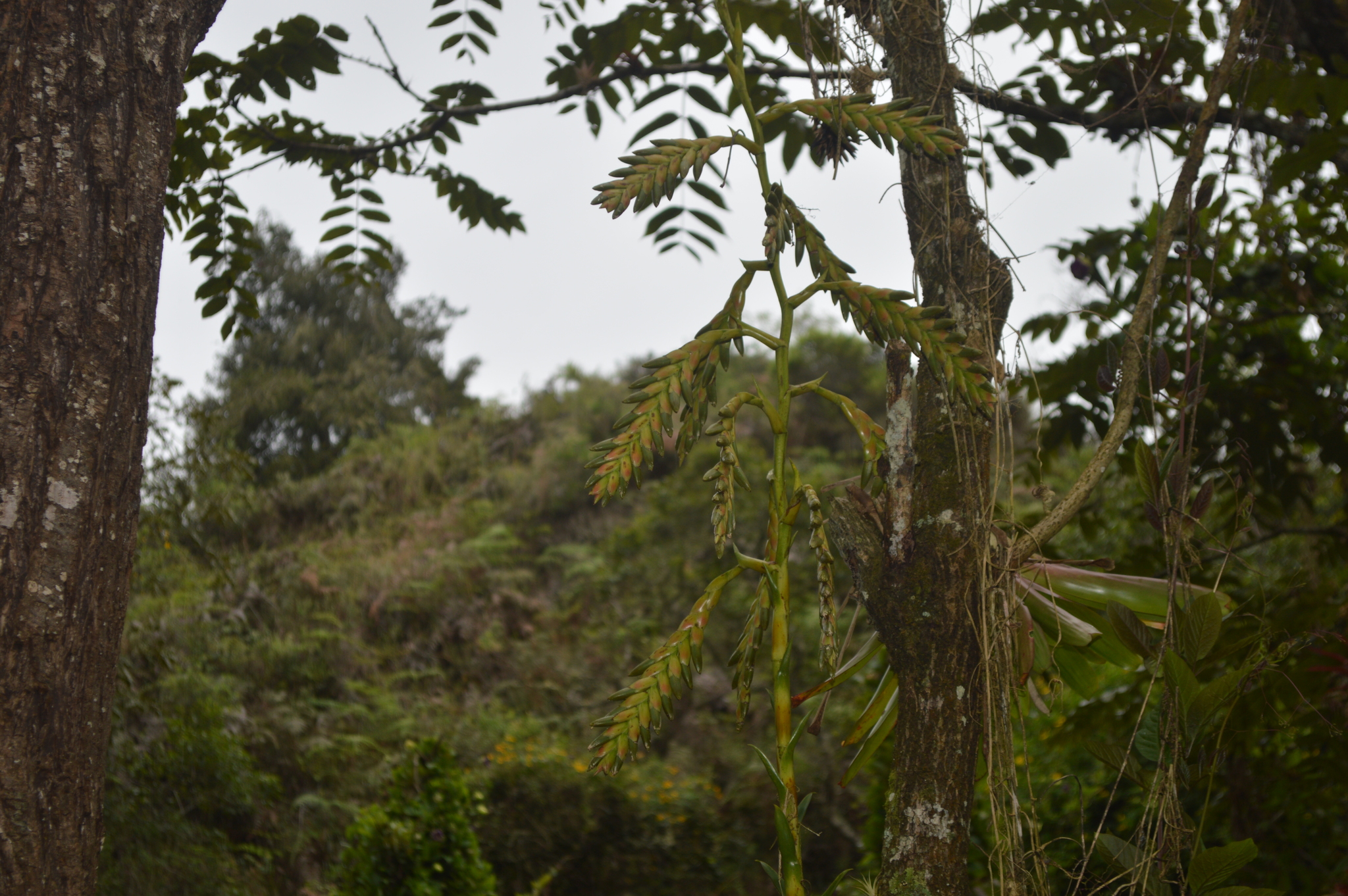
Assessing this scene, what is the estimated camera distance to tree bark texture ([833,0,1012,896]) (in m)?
0.96

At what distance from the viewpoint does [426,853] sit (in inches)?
149

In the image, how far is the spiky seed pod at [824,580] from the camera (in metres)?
0.79

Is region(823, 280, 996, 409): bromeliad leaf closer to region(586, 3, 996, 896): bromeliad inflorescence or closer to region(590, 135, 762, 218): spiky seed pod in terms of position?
region(586, 3, 996, 896): bromeliad inflorescence

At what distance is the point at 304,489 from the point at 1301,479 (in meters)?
10.1

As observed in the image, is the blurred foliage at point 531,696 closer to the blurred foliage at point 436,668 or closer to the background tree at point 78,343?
the blurred foliage at point 436,668

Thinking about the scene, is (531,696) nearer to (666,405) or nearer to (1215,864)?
(1215,864)

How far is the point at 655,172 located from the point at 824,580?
45 centimetres

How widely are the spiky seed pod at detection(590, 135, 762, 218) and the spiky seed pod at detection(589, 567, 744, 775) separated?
0.39 metres

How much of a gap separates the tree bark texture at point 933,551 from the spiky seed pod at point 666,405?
0.78ft

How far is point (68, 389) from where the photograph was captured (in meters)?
1.01

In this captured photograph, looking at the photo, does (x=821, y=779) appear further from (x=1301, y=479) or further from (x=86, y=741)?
(x=86, y=741)

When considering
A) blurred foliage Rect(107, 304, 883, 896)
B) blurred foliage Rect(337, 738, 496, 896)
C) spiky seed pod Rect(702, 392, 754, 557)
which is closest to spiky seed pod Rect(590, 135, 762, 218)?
spiky seed pod Rect(702, 392, 754, 557)

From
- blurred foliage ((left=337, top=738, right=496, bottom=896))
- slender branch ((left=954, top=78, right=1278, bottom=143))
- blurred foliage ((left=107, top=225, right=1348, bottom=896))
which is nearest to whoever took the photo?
slender branch ((left=954, top=78, right=1278, bottom=143))

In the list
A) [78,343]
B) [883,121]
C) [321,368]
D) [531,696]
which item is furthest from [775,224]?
[321,368]
